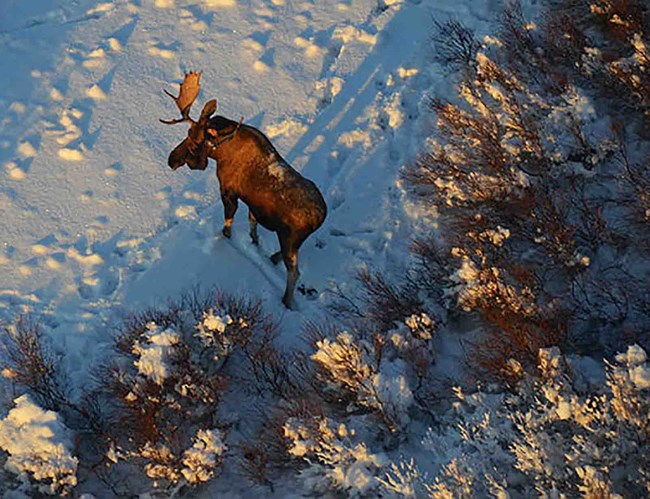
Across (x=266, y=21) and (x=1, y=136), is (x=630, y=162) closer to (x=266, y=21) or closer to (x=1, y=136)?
(x=266, y=21)

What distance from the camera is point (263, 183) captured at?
9.62 m

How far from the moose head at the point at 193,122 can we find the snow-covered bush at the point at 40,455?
3389 mm

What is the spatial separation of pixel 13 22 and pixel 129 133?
144 inches

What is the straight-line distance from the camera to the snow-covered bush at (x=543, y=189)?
9.12 metres

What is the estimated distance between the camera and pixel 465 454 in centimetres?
784

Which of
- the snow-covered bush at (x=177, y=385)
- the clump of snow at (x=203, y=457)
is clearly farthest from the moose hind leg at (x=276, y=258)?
the clump of snow at (x=203, y=457)

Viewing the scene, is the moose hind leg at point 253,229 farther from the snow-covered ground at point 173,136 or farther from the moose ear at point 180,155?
the moose ear at point 180,155

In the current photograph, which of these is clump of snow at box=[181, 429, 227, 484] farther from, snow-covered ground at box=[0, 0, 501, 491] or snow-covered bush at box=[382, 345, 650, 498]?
snow-covered ground at box=[0, 0, 501, 491]

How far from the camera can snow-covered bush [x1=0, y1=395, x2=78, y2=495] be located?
803cm

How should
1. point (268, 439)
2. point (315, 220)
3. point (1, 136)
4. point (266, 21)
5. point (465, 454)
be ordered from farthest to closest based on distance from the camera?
point (266, 21), point (1, 136), point (315, 220), point (268, 439), point (465, 454)

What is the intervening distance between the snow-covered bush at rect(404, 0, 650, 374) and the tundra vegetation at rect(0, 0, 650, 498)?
0.9 inches

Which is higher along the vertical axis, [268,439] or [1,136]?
[268,439]

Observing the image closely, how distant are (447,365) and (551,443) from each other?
1957mm

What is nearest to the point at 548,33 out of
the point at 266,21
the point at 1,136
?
the point at 266,21
